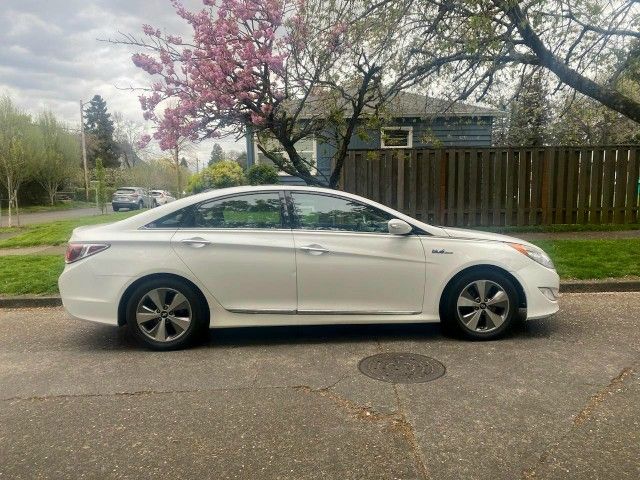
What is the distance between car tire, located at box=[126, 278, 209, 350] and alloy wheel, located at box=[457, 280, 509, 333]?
2.42m

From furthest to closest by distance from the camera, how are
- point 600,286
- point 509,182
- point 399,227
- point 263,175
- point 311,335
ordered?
point 263,175 → point 509,182 → point 600,286 → point 311,335 → point 399,227

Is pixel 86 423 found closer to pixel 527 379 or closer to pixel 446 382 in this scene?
pixel 446 382

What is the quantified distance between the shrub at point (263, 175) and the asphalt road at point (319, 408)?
9.24 metres

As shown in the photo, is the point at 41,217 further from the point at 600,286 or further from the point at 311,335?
the point at 600,286

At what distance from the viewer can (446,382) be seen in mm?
3389

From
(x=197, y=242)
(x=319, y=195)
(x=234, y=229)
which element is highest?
(x=319, y=195)

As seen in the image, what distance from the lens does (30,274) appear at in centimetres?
686

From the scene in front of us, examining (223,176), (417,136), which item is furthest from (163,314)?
(223,176)

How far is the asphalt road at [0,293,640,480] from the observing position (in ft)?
7.99

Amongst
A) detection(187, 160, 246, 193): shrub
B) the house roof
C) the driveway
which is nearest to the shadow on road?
the house roof

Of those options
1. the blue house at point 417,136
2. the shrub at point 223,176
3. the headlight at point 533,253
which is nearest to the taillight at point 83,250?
the headlight at point 533,253

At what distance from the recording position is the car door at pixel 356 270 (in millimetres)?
4133

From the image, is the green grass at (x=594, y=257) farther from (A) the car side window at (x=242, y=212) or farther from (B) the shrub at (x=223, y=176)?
(B) the shrub at (x=223, y=176)

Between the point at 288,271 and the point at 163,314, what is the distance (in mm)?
1197
